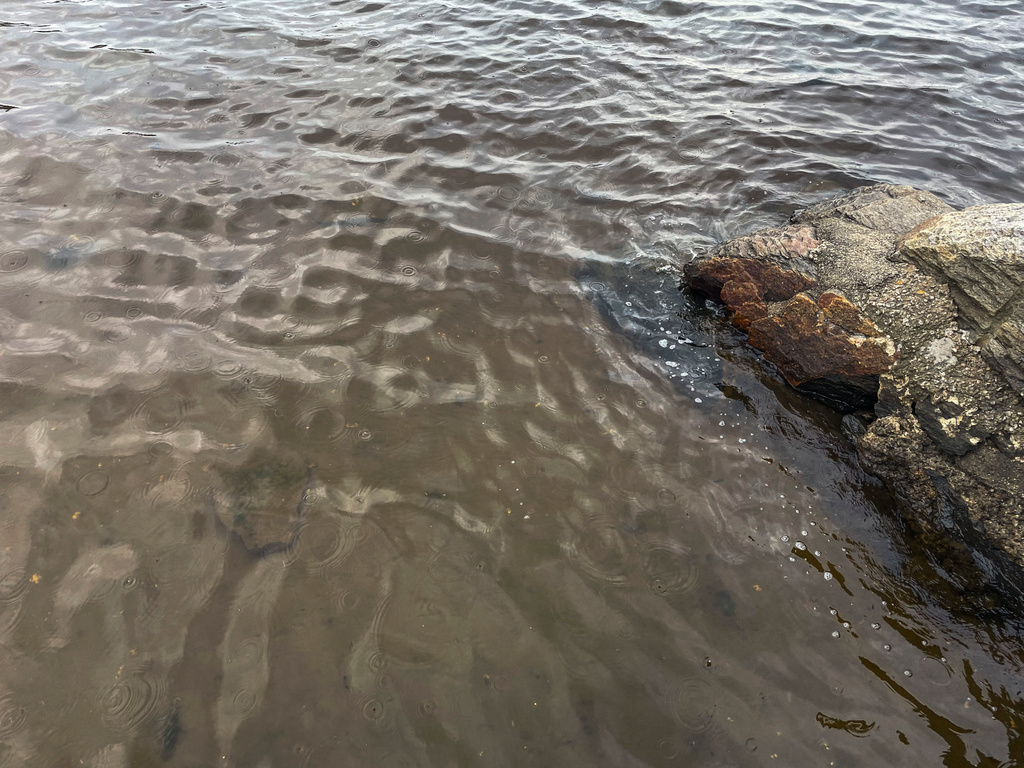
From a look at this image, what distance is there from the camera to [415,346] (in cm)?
470

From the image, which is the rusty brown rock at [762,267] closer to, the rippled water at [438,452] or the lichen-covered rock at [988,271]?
the rippled water at [438,452]

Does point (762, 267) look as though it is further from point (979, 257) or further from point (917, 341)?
point (979, 257)

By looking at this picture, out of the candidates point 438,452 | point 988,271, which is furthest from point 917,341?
point 438,452

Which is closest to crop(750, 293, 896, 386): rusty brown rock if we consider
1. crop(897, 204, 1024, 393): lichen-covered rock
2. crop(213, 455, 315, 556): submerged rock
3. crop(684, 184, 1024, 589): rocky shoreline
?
crop(684, 184, 1024, 589): rocky shoreline

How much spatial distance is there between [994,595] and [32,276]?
7.43 m

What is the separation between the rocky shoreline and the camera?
140 inches

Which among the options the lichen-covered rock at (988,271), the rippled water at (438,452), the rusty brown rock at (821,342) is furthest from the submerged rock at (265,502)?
the lichen-covered rock at (988,271)

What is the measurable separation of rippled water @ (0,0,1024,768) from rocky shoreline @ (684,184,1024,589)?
265mm

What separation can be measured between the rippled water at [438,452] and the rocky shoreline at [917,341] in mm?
265

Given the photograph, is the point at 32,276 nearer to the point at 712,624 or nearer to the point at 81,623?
the point at 81,623

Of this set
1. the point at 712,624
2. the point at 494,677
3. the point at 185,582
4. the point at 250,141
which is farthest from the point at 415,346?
the point at 250,141

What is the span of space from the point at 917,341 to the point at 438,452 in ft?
11.0

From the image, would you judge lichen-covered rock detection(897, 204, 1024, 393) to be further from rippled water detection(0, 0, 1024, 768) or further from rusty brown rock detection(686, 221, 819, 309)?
rippled water detection(0, 0, 1024, 768)

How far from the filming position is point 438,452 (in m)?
4.05
